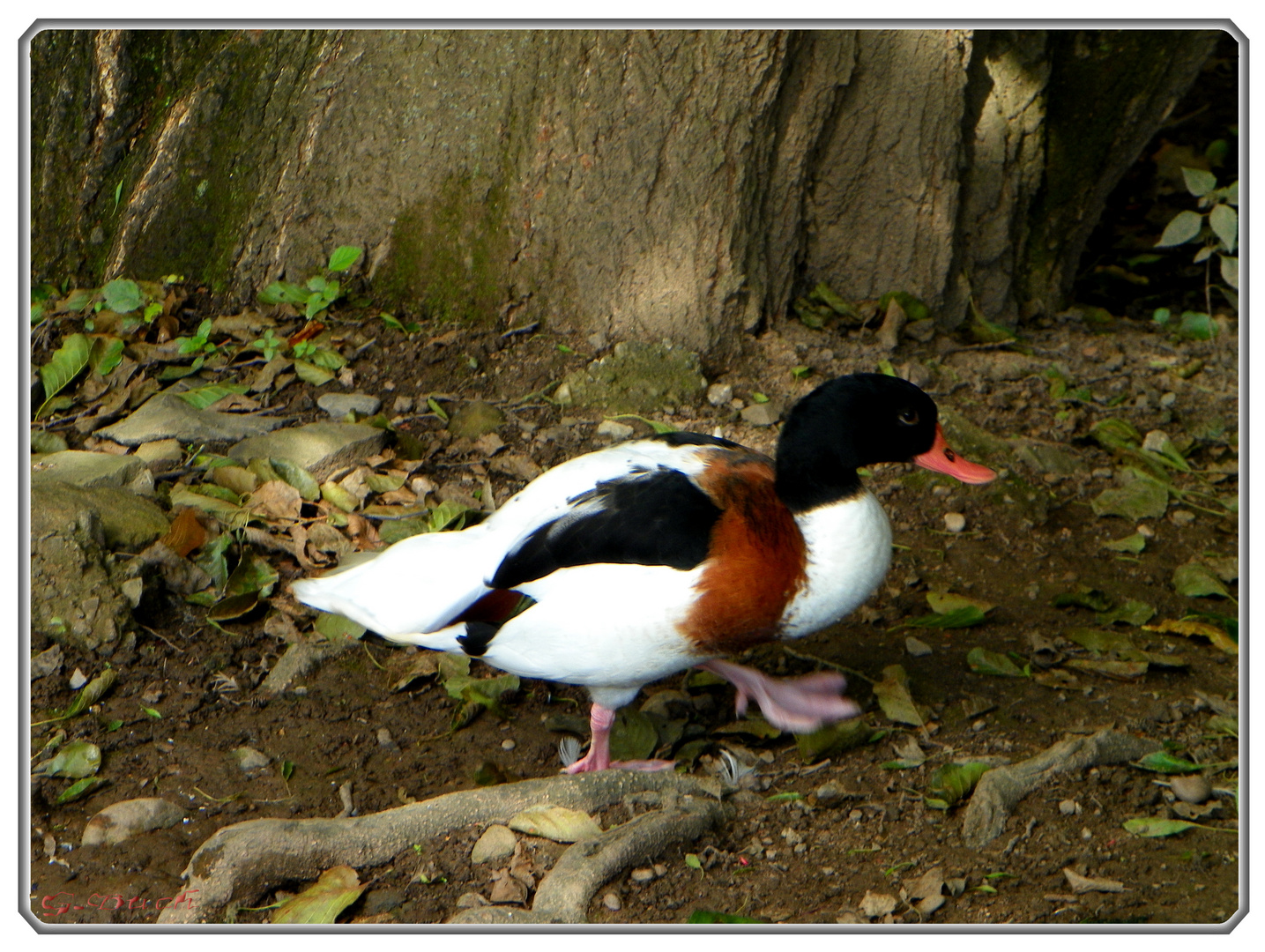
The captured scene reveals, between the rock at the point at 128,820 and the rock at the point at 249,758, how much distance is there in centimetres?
21

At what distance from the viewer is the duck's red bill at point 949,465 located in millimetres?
3174

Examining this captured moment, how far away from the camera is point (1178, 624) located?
3.60m

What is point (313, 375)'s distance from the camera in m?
4.46

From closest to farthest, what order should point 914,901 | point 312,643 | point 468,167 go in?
point 914,901 → point 312,643 → point 468,167

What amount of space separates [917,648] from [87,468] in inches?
114

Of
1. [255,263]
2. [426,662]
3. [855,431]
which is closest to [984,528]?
[855,431]

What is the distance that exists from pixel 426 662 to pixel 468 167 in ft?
7.20

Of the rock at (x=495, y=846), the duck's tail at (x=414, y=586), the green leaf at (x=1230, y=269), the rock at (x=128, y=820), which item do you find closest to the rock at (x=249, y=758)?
the rock at (x=128, y=820)

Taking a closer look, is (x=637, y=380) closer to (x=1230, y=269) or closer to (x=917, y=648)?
(x=917, y=648)

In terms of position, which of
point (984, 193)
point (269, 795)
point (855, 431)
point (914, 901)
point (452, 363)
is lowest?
point (269, 795)

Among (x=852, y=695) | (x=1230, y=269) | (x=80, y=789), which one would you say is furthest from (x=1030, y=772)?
(x=1230, y=269)

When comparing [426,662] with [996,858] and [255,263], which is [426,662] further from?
[255,263]
